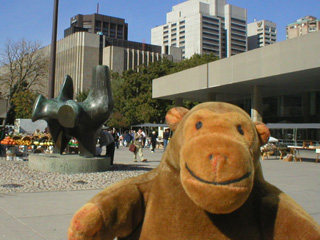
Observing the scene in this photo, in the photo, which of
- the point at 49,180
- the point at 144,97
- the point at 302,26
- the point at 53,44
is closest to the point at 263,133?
the point at 49,180

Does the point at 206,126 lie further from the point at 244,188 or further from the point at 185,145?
the point at 244,188

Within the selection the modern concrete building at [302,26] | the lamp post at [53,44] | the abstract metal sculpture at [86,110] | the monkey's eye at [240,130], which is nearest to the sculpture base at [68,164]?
the abstract metal sculpture at [86,110]

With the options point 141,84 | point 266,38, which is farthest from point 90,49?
point 266,38

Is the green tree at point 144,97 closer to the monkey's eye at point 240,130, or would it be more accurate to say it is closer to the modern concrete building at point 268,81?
the modern concrete building at point 268,81

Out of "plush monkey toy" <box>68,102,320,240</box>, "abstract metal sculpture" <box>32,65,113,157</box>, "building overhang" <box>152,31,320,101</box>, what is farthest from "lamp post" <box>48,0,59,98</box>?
"plush monkey toy" <box>68,102,320,240</box>

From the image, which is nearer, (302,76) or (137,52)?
(302,76)

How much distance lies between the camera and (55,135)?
11.2 m

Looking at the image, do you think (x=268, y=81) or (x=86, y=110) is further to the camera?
(x=268, y=81)

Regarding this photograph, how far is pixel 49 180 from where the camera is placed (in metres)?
8.77

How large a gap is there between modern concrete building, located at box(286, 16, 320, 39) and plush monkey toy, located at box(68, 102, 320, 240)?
508 feet

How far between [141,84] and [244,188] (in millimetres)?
42160

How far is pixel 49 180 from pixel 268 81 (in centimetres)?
1846

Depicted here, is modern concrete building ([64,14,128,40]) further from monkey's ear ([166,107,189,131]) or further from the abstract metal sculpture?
monkey's ear ([166,107,189,131])

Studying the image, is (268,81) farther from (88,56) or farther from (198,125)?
(88,56)
